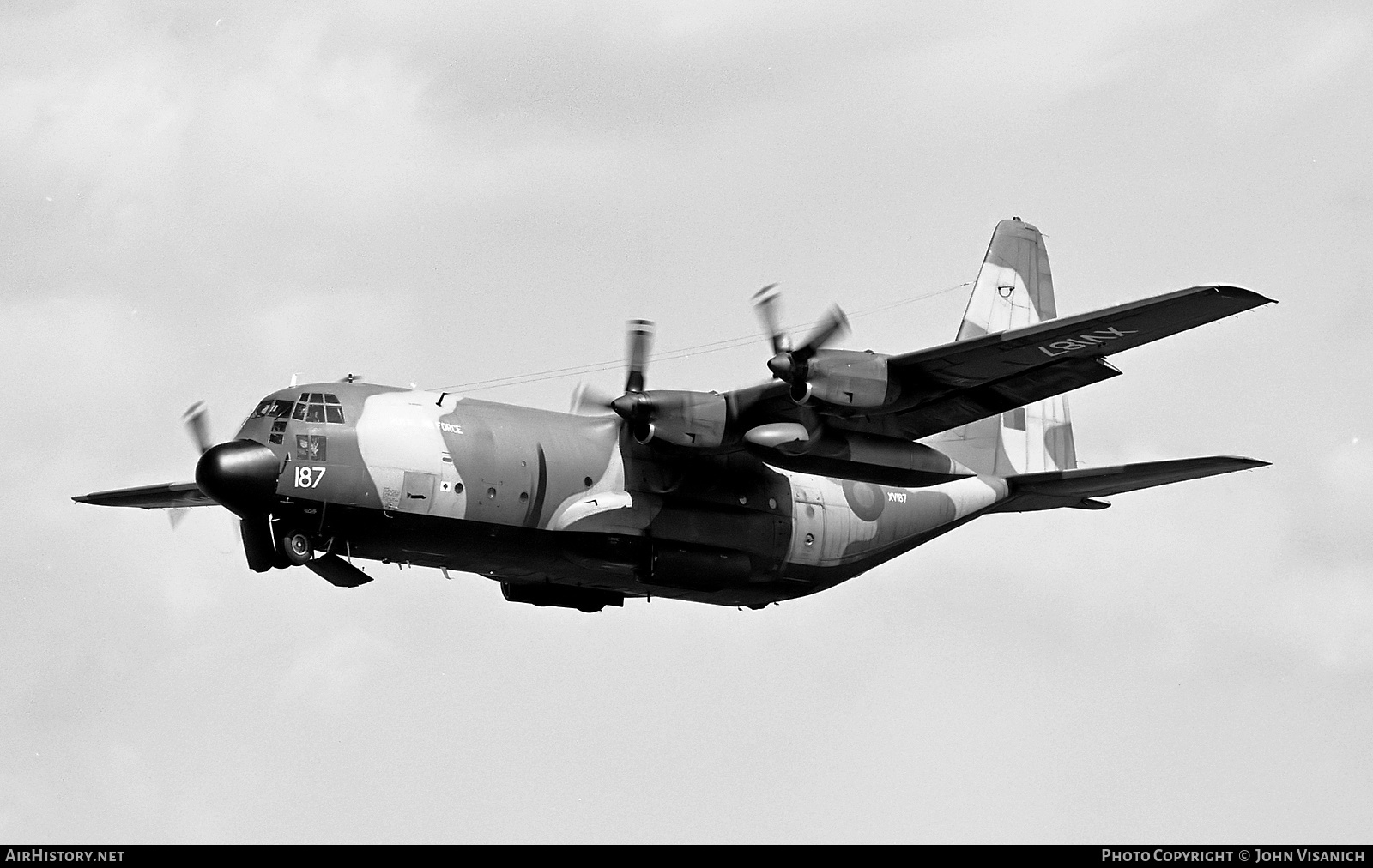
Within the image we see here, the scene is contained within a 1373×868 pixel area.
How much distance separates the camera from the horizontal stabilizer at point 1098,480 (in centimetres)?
2409

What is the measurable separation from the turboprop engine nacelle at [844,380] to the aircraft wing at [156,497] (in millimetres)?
9694

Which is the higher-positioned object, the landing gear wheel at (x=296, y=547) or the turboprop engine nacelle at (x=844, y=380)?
the turboprop engine nacelle at (x=844, y=380)

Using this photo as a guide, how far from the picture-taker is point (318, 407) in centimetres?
2159

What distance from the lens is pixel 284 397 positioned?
21.7 meters

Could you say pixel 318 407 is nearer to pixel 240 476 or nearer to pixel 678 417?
pixel 240 476

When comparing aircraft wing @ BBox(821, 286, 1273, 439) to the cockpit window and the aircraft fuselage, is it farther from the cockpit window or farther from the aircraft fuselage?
the cockpit window

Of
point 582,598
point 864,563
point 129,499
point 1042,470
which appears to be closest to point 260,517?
point 582,598

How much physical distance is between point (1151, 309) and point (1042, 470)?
7.76m

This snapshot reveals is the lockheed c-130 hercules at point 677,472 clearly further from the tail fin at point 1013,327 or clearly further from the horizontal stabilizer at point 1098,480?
the tail fin at point 1013,327

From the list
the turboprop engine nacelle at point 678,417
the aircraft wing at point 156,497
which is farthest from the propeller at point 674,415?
the aircraft wing at point 156,497

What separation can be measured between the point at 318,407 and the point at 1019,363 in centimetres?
852

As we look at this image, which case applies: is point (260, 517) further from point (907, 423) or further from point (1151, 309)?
point (1151, 309)

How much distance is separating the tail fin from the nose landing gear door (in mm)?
8759

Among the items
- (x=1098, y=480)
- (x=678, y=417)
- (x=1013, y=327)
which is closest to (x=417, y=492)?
(x=678, y=417)
